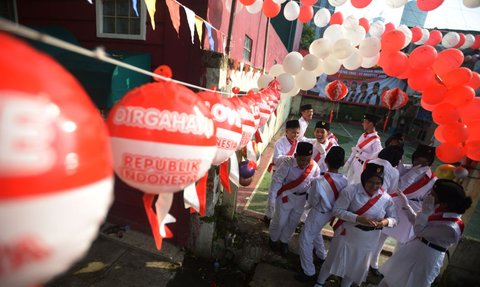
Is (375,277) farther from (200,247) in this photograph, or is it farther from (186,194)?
(186,194)

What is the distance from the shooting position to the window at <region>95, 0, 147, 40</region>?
4.44m

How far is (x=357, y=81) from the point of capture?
21000mm

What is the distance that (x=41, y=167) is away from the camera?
74 cm

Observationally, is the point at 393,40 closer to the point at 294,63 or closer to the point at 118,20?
the point at 294,63

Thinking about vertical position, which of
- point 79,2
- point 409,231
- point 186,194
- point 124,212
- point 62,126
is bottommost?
point 124,212

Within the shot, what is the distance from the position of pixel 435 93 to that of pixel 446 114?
1.35ft

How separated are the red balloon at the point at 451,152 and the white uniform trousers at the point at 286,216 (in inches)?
102

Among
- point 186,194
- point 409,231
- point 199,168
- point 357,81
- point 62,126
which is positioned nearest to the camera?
point 62,126

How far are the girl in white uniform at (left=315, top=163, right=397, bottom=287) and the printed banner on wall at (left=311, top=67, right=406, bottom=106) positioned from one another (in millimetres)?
18838

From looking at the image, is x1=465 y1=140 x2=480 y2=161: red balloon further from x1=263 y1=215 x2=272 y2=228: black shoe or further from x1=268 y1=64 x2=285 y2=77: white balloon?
x1=263 y1=215 x2=272 y2=228: black shoe

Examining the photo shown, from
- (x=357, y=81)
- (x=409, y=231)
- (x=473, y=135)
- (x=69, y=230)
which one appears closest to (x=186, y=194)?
(x=69, y=230)

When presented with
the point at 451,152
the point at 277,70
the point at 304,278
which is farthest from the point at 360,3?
the point at 304,278

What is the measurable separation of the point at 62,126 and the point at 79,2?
17.2ft

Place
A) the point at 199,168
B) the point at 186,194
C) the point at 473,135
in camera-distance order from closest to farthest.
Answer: the point at 199,168 < the point at 186,194 < the point at 473,135
